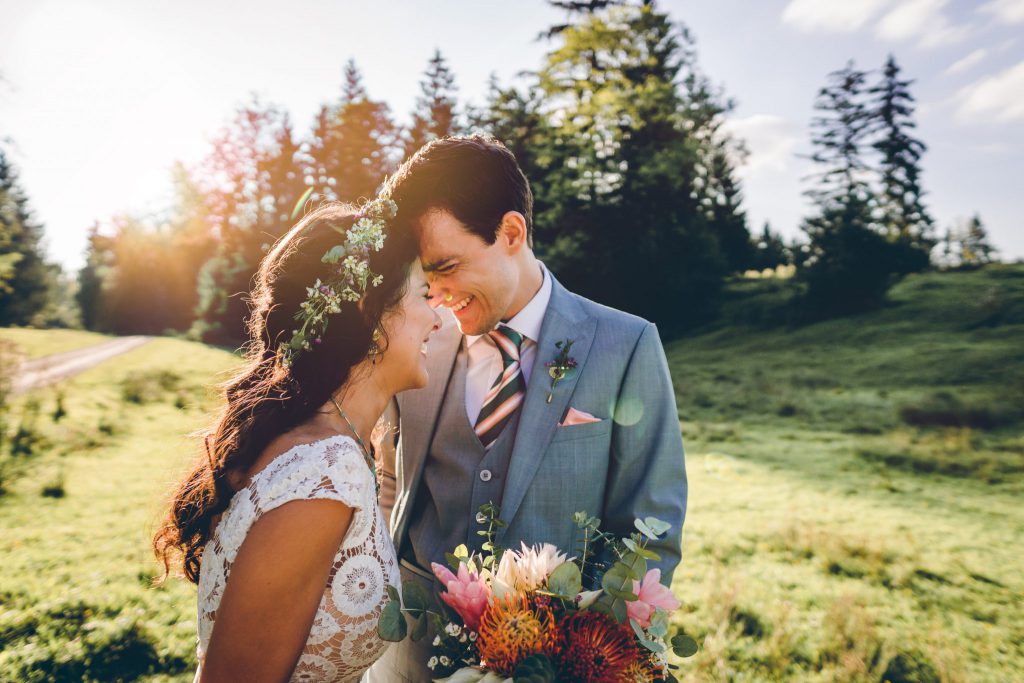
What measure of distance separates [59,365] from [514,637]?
1058 inches

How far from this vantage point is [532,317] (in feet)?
9.61

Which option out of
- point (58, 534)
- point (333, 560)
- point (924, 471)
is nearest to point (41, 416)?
point (58, 534)

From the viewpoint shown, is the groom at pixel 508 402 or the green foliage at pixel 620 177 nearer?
the groom at pixel 508 402

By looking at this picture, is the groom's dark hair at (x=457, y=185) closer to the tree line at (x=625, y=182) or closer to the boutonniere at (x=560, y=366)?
the boutonniere at (x=560, y=366)

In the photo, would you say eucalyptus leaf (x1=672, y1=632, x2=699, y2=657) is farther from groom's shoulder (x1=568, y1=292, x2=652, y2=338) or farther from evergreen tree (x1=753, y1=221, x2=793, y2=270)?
evergreen tree (x1=753, y1=221, x2=793, y2=270)

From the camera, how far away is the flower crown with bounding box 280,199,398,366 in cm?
223

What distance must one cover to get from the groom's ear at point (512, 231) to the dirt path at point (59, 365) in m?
14.8

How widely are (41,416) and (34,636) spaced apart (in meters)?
9.60

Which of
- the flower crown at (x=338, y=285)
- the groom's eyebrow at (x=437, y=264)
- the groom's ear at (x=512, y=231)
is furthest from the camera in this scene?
the groom's ear at (x=512, y=231)

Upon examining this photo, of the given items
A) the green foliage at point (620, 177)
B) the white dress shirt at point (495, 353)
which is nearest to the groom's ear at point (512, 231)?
the white dress shirt at point (495, 353)

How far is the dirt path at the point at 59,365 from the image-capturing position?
1410 cm

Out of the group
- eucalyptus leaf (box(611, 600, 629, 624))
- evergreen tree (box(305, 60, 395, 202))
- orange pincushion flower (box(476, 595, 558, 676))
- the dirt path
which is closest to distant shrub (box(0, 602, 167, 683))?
orange pincushion flower (box(476, 595, 558, 676))

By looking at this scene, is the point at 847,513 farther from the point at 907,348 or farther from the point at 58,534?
the point at 907,348

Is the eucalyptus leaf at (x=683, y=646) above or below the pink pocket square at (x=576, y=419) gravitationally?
below
